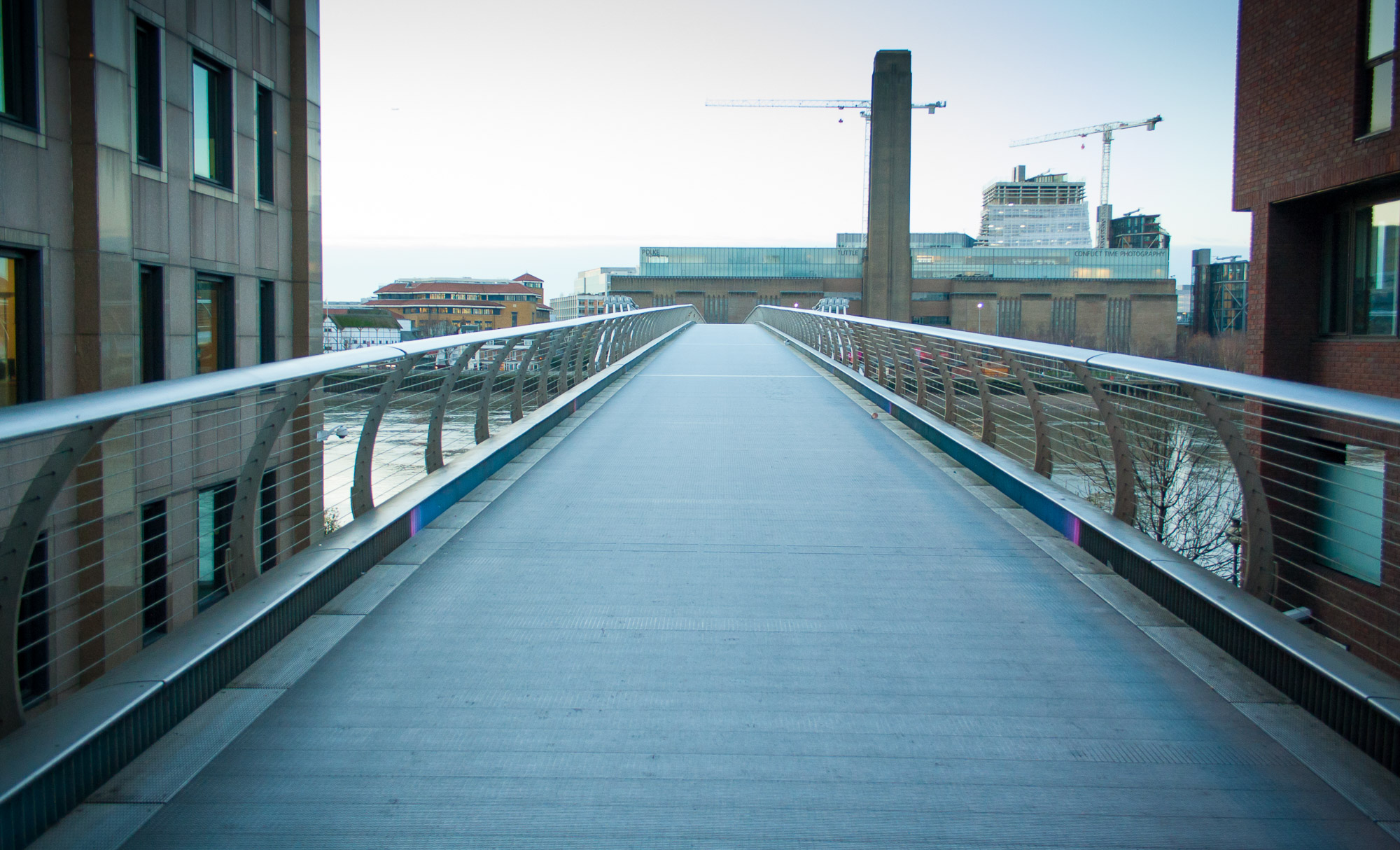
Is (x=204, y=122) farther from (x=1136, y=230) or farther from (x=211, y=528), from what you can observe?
(x=1136, y=230)

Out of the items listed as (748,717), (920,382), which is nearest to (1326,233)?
(920,382)

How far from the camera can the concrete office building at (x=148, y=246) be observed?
10.6m

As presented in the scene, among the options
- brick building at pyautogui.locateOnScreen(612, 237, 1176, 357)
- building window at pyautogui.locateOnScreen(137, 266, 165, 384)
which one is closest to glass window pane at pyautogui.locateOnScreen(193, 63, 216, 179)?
building window at pyautogui.locateOnScreen(137, 266, 165, 384)

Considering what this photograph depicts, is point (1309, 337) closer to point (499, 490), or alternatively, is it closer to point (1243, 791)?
point (499, 490)

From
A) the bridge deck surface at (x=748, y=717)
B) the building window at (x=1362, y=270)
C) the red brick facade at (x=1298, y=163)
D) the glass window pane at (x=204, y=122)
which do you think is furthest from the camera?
the glass window pane at (x=204, y=122)

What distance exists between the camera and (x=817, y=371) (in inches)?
658

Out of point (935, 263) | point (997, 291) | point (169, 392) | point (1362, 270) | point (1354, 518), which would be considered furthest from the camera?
point (935, 263)

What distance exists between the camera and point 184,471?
42.6ft

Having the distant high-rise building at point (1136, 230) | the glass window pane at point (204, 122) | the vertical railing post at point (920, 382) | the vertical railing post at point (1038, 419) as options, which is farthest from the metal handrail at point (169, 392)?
the distant high-rise building at point (1136, 230)

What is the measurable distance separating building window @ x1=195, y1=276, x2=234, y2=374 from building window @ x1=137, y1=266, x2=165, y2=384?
3.38ft

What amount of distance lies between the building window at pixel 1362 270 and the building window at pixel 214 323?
16.2 meters

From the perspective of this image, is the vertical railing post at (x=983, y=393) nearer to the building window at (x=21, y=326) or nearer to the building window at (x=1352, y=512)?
the building window at (x=1352, y=512)

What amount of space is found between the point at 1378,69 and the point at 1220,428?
1292cm

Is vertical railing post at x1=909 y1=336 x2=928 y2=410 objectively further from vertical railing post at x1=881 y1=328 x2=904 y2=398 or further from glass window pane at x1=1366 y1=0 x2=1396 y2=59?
glass window pane at x1=1366 y1=0 x2=1396 y2=59
